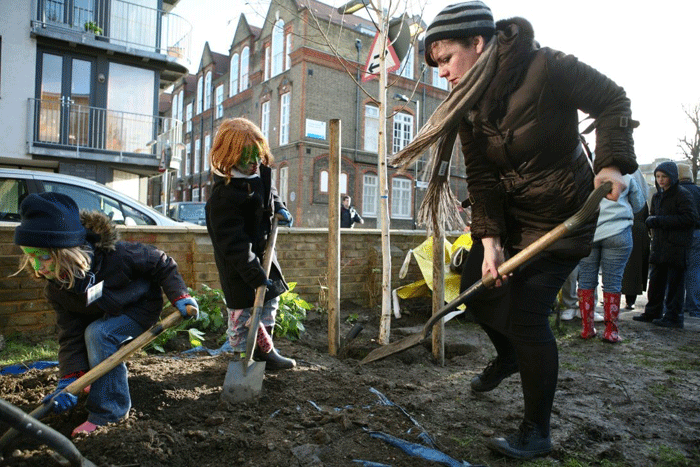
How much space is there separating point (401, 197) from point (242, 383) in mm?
27335

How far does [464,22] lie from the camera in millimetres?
2172

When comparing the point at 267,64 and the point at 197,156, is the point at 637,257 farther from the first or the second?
the point at 197,156

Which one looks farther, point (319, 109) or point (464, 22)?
point (319, 109)

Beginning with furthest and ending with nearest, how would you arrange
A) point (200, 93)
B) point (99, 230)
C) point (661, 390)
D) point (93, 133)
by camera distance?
point (200, 93) → point (93, 133) → point (661, 390) → point (99, 230)

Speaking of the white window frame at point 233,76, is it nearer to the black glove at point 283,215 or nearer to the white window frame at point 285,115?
the white window frame at point 285,115

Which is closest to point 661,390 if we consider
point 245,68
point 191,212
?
point 191,212

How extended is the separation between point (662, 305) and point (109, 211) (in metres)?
6.67

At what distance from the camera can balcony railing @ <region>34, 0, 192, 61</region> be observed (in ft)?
53.4

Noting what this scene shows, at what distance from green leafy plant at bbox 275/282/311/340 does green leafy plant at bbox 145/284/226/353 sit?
0.52m

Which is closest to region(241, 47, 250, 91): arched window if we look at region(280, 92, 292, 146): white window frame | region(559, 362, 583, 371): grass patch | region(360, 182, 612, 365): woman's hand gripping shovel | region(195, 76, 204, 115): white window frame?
region(280, 92, 292, 146): white window frame

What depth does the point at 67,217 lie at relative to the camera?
93.0 inches

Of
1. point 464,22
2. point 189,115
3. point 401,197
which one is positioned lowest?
point 464,22

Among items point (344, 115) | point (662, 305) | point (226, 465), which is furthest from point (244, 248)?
point (344, 115)

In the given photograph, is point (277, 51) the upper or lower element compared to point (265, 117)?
upper
